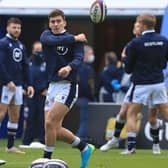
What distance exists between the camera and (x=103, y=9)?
12.0 metres

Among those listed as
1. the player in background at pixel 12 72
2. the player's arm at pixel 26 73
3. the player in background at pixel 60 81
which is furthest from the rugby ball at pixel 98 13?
the player's arm at pixel 26 73

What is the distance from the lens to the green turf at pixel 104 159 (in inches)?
437

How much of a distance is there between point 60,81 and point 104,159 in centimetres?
209

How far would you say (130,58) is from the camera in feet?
41.5

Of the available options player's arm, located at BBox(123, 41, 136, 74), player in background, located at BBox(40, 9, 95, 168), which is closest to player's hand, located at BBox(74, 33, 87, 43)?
player in background, located at BBox(40, 9, 95, 168)

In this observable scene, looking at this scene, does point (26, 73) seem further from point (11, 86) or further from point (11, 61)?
point (11, 86)

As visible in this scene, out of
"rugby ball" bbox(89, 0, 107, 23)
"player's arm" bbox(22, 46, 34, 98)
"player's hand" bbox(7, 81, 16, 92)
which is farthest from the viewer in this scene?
"player's arm" bbox(22, 46, 34, 98)

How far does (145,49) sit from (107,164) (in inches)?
90.5

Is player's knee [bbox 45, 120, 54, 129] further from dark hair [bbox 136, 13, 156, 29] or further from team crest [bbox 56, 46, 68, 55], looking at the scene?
dark hair [bbox 136, 13, 156, 29]

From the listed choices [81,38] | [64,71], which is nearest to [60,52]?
[81,38]

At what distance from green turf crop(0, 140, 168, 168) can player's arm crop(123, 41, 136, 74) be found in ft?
4.68

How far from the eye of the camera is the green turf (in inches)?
437
